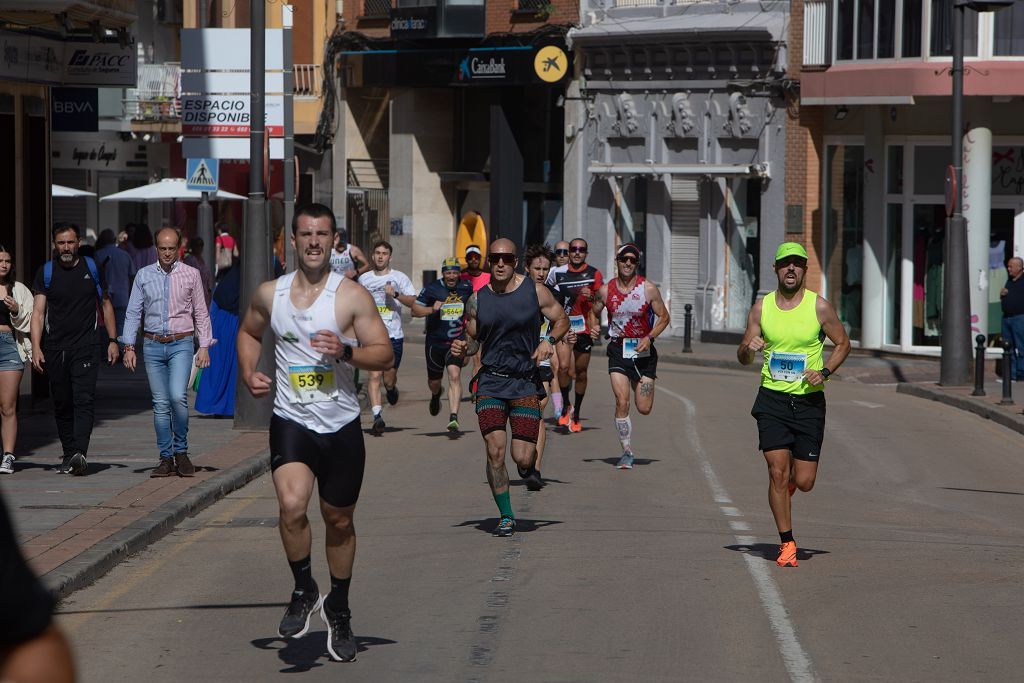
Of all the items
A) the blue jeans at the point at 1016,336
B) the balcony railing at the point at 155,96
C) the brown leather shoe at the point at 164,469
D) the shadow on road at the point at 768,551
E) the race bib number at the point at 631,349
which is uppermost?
the balcony railing at the point at 155,96

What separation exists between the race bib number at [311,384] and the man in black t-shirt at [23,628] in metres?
4.63

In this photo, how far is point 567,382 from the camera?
17359 mm

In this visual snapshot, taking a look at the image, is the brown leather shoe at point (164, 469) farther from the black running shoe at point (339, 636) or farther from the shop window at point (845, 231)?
the shop window at point (845, 231)

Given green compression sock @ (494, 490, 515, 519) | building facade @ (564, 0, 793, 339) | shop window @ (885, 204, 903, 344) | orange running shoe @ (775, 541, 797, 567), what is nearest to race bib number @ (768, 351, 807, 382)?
orange running shoe @ (775, 541, 797, 567)

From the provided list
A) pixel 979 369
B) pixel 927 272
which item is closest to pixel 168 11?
pixel 927 272

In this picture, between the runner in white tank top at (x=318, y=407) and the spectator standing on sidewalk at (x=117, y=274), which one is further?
the spectator standing on sidewalk at (x=117, y=274)

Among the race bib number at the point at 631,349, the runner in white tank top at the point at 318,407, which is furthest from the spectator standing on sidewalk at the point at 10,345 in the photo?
the runner in white tank top at the point at 318,407

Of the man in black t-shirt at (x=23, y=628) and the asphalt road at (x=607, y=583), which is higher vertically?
the man in black t-shirt at (x=23, y=628)

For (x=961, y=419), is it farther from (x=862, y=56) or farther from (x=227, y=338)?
(x=862, y=56)

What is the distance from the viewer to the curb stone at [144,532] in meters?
8.93

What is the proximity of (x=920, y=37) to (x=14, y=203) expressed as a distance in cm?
1620

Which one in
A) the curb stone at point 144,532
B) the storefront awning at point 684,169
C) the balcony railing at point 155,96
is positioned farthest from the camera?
the balcony railing at point 155,96

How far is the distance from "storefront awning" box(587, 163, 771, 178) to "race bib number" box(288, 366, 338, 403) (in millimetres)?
25917

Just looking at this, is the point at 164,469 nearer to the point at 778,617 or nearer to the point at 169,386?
the point at 169,386
